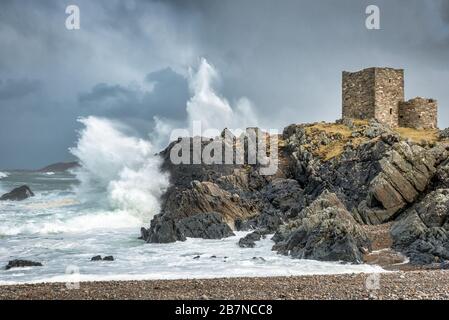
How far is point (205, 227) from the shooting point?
33.7 metres

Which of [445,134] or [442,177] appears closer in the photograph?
[442,177]

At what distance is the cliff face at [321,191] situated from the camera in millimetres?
26438

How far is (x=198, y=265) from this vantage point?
77.0 ft

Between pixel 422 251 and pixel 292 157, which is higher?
pixel 292 157

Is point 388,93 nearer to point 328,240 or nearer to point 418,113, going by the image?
point 418,113

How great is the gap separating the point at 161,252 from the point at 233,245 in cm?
398

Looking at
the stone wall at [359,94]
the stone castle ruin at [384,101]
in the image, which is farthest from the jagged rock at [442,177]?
the stone wall at [359,94]

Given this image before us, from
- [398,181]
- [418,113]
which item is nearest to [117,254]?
[398,181]

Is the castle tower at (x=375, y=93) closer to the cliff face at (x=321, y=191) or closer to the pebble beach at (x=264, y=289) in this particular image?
the cliff face at (x=321, y=191)

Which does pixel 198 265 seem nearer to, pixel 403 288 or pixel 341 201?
pixel 403 288

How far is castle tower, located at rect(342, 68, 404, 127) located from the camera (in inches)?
1988

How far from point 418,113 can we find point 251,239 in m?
28.7

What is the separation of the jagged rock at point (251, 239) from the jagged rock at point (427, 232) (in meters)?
7.19
